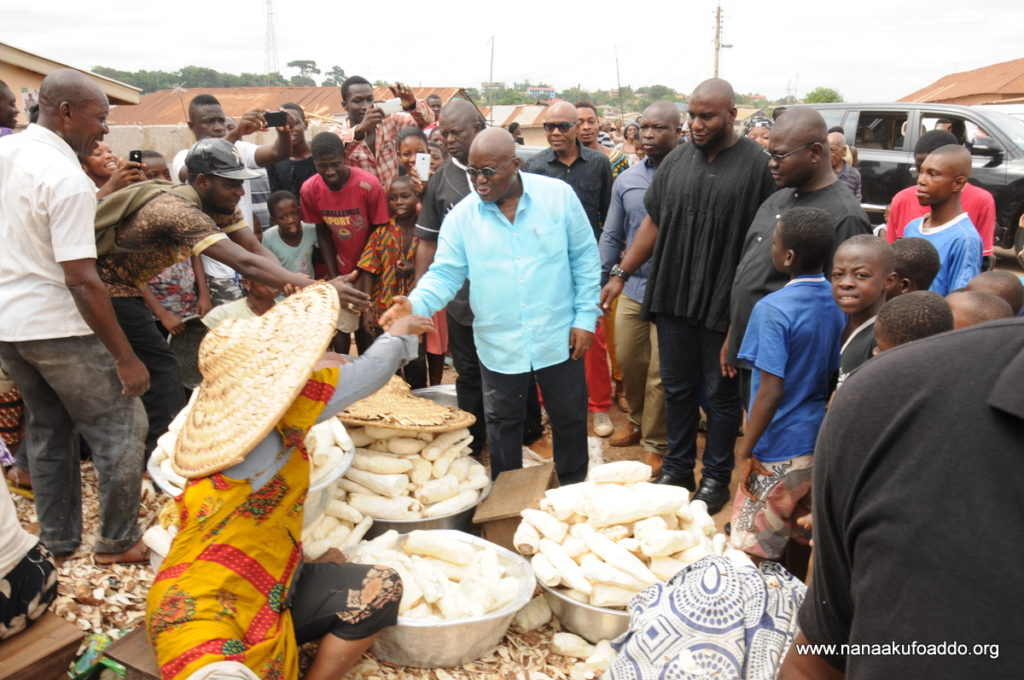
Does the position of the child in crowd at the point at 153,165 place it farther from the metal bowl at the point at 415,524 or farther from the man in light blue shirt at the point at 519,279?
the metal bowl at the point at 415,524

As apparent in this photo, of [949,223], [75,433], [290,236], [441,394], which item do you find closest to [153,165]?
[290,236]

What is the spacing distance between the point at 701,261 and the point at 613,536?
1.60 metres

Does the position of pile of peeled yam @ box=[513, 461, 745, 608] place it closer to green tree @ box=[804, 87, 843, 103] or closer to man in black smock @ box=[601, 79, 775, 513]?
man in black smock @ box=[601, 79, 775, 513]

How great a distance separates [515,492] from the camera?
3.61 m

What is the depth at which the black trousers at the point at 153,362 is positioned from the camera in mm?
3682

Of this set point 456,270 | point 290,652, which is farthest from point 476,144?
point 290,652

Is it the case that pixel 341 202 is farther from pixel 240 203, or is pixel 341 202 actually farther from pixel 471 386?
pixel 471 386

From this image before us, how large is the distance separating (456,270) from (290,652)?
80.8 inches

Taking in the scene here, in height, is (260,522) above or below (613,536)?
above

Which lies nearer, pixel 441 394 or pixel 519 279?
pixel 519 279

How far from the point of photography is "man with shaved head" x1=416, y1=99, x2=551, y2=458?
14.6 ft

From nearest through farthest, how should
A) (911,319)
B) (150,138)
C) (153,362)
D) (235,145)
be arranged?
(911,319) → (153,362) → (235,145) → (150,138)

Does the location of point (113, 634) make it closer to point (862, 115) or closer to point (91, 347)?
point (91, 347)

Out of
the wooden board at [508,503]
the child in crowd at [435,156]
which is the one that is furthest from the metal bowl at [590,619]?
the child in crowd at [435,156]
